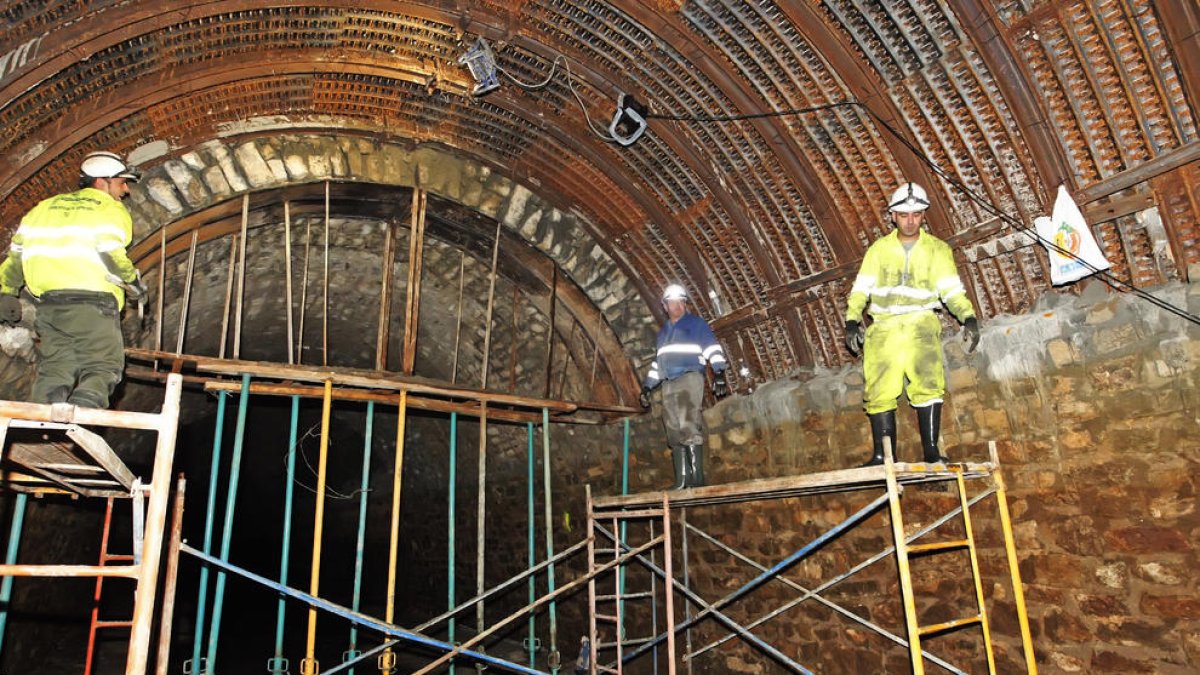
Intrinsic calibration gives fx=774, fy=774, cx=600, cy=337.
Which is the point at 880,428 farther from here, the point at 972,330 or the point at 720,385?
the point at 720,385

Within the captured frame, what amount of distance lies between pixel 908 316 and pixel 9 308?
Answer: 17.6 ft

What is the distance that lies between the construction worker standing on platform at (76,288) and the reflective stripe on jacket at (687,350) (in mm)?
4241

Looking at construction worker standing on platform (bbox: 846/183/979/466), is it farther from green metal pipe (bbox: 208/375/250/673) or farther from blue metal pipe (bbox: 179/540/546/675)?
green metal pipe (bbox: 208/375/250/673)

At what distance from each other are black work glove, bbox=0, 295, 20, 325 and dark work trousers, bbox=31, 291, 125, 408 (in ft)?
1.48

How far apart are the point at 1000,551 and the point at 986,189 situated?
2328 millimetres

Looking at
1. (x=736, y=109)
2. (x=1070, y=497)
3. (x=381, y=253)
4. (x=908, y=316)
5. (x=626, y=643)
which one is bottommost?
(x=626, y=643)

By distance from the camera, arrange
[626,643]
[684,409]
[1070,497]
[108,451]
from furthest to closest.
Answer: [626,643]
[684,409]
[1070,497]
[108,451]

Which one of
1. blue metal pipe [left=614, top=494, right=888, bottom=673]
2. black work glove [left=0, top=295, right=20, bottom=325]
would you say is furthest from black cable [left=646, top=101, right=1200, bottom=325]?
black work glove [left=0, top=295, right=20, bottom=325]

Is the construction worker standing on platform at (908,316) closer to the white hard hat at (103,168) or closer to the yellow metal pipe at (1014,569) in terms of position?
the yellow metal pipe at (1014,569)

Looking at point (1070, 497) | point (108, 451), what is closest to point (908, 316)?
point (1070, 497)

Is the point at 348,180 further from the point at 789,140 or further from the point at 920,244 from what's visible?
the point at 920,244

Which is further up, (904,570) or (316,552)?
(316,552)

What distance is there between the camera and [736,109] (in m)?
5.97

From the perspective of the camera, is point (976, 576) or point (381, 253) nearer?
point (976, 576)
